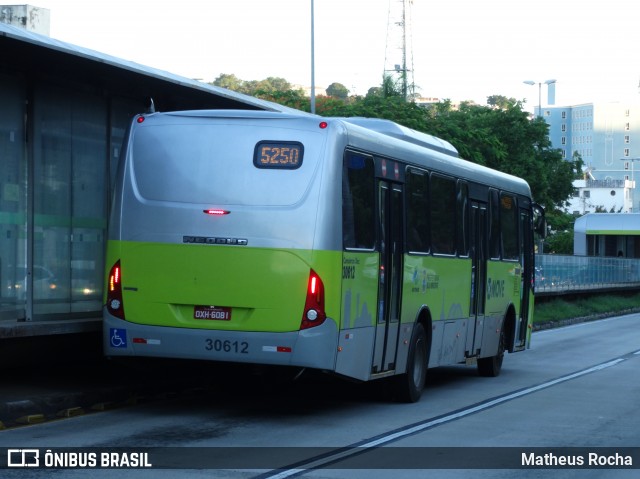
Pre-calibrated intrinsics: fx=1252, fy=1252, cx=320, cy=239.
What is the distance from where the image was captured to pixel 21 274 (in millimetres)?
13453

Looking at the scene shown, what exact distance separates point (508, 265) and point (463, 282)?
310cm

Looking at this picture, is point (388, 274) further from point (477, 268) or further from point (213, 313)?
point (477, 268)

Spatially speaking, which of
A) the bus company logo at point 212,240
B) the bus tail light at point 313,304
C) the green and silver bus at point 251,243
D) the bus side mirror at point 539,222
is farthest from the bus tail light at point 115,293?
the bus side mirror at point 539,222

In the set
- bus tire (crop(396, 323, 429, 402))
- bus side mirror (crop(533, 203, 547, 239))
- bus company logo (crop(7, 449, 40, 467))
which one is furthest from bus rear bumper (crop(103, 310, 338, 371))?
bus side mirror (crop(533, 203, 547, 239))

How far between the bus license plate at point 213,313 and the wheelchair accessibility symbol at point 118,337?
776 mm

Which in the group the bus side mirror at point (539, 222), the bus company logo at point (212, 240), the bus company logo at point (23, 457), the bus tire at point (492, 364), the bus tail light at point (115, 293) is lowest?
the bus tire at point (492, 364)

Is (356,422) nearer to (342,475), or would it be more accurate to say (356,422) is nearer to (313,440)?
(313,440)

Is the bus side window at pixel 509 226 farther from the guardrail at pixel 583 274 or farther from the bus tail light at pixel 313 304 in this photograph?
the guardrail at pixel 583 274

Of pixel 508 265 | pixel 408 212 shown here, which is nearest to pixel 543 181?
pixel 508 265

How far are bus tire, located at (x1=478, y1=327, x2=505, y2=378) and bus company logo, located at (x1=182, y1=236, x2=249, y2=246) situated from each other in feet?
26.7

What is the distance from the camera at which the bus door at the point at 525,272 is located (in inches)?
829

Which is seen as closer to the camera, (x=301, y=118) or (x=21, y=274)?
(x=301, y=118)

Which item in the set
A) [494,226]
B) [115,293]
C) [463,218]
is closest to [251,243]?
[115,293]

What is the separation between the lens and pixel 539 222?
21.4m
